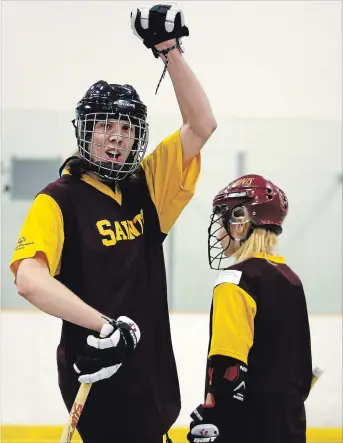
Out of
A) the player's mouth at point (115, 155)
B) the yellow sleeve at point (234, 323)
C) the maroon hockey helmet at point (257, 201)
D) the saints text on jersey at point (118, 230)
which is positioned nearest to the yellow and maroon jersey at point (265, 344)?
the yellow sleeve at point (234, 323)

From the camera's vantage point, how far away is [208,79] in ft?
11.8

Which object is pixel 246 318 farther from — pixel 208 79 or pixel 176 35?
pixel 208 79

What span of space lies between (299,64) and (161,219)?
2366mm

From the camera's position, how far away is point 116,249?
4.64ft

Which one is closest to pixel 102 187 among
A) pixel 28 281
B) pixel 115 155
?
pixel 115 155

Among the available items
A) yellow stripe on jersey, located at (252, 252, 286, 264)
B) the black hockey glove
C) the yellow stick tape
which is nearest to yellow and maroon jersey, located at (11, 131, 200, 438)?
the black hockey glove

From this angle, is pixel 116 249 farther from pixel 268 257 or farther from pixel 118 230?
pixel 268 257

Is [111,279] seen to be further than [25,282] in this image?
Yes

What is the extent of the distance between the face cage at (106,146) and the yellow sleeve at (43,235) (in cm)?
13

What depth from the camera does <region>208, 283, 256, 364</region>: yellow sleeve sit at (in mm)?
1666

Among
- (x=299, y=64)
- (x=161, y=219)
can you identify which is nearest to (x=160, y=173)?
(x=161, y=219)

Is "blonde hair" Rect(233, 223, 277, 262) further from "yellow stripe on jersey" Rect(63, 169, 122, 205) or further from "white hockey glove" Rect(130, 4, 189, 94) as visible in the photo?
"white hockey glove" Rect(130, 4, 189, 94)

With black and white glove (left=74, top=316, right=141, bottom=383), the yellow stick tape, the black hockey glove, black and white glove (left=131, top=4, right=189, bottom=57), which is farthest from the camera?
the yellow stick tape

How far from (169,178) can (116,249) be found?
0.22 metres
